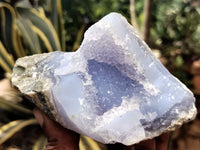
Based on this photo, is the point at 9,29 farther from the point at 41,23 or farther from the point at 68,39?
the point at 68,39

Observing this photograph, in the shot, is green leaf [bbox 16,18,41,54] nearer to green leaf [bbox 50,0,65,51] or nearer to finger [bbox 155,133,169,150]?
green leaf [bbox 50,0,65,51]

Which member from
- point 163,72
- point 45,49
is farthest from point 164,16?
point 163,72

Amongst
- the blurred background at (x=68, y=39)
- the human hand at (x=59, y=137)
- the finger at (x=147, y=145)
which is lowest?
the blurred background at (x=68, y=39)

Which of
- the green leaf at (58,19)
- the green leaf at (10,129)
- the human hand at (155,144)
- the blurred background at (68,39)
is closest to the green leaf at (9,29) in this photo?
the blurred background at (68,39)

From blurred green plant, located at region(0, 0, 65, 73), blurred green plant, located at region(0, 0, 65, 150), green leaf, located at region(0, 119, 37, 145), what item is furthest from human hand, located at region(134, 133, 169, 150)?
blurred green plant, located at region(0, 0, 65, 73)

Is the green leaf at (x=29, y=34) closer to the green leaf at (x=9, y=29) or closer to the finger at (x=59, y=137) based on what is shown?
the green leaf at (x=9, y=29)

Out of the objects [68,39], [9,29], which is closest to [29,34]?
[9,29]
